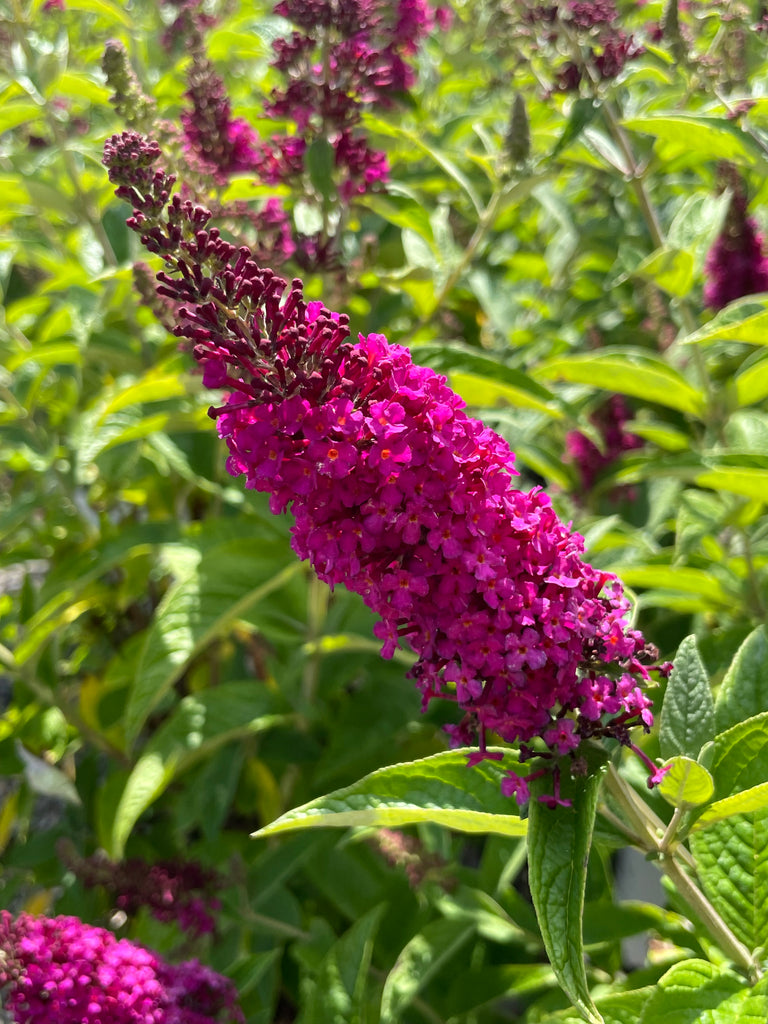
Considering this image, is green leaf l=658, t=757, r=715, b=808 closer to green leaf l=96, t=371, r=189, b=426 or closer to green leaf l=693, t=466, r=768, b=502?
green leaf l=693, t=466, r=768, b=502

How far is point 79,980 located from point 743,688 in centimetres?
125

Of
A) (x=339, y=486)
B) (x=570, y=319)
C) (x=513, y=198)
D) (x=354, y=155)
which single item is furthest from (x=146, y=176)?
(x=570, y=319)

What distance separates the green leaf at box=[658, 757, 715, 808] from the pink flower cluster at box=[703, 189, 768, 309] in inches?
80.5

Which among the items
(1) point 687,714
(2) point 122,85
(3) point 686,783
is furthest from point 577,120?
(3) point 686,783

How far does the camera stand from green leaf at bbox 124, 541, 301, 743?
2.12 metres

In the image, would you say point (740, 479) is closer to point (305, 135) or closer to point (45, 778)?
point (305, 135)

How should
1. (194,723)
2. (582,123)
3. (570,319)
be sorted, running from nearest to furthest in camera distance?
(582,123)
(194,723)
(570,319)

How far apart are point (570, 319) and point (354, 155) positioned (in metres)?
1.48

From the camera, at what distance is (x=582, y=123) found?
2156 mm

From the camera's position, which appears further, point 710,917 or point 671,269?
point 671,269

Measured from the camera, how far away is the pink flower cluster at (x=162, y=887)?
223cm

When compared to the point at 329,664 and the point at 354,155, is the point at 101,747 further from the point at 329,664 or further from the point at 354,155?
the point at 354,155

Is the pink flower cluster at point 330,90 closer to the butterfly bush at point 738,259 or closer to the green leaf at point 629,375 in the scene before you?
the green leaf at point 629,375

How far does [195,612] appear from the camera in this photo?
219 centimetres
